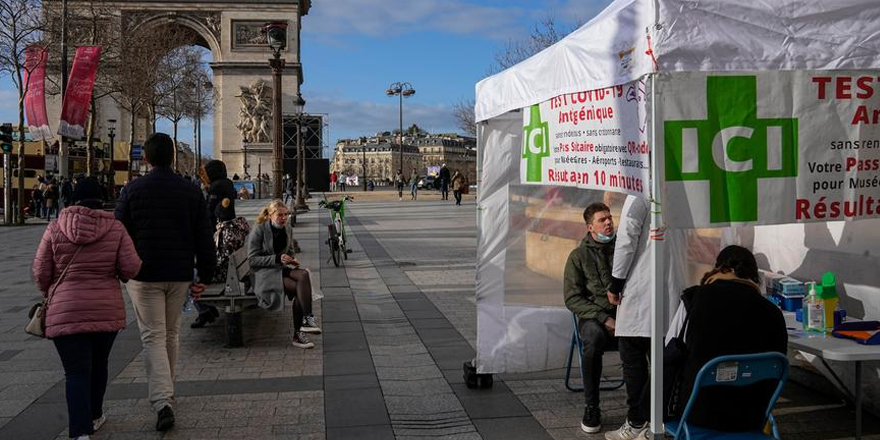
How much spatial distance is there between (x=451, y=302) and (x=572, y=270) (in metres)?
4.90

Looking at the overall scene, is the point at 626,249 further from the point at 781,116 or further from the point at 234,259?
the point at 234,259

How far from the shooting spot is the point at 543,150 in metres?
5.25

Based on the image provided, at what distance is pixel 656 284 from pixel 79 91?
69.9 ft

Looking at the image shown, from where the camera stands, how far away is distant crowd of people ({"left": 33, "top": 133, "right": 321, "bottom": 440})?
4.44 metres

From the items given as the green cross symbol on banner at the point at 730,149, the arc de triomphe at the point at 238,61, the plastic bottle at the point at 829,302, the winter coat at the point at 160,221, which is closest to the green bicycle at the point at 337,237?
the winter coat at the point at 160,221

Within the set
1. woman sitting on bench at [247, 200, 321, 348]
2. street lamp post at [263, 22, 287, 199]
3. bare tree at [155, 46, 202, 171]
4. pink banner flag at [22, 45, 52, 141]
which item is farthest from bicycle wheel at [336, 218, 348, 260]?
bare tree at [155, 46, 202, 171]

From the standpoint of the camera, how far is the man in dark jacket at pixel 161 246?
491 cm

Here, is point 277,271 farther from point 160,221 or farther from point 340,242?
point 340,242

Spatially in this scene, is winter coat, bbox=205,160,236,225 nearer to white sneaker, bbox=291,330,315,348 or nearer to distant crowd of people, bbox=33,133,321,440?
white sneaker, bbox=291,330,315,348

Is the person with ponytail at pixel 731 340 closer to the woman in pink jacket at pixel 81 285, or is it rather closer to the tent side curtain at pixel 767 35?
the tent side curtain at pixel 767 35

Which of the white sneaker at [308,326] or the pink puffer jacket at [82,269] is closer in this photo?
the pink puffer jacket at [82,269]

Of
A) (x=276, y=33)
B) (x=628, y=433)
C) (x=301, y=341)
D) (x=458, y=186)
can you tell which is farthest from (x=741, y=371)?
(x=458, y=186)

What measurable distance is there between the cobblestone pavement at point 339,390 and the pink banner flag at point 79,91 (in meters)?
13.2

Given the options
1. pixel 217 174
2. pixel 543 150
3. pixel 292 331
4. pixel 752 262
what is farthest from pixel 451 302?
pixel 752 262
